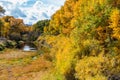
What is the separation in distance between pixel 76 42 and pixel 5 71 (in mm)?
21453

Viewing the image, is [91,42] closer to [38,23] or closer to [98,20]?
[98,20]

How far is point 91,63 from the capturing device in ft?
97.2

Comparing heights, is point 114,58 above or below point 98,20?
below

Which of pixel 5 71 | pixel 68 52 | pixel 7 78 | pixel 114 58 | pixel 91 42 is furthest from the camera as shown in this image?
pixel 5 71

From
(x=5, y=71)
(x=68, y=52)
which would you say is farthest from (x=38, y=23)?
(x=68, y=52)

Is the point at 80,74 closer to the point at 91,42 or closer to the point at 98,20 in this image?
the point at 91,42

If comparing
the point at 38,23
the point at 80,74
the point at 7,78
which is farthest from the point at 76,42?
the point at 38,23

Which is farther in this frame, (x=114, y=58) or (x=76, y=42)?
(x=76, y=42)

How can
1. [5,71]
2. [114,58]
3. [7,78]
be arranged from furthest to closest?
[5,71] → [7,78] → [114,58]

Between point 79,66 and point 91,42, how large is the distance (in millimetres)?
2296

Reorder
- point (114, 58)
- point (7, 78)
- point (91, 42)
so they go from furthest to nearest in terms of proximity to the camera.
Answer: point (7, 78)
point (91, 42)
point (114, 58)

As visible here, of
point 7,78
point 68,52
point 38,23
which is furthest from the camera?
point 38,23

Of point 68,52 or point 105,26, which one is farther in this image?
point 68,52

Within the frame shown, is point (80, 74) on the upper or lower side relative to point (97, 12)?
lower
